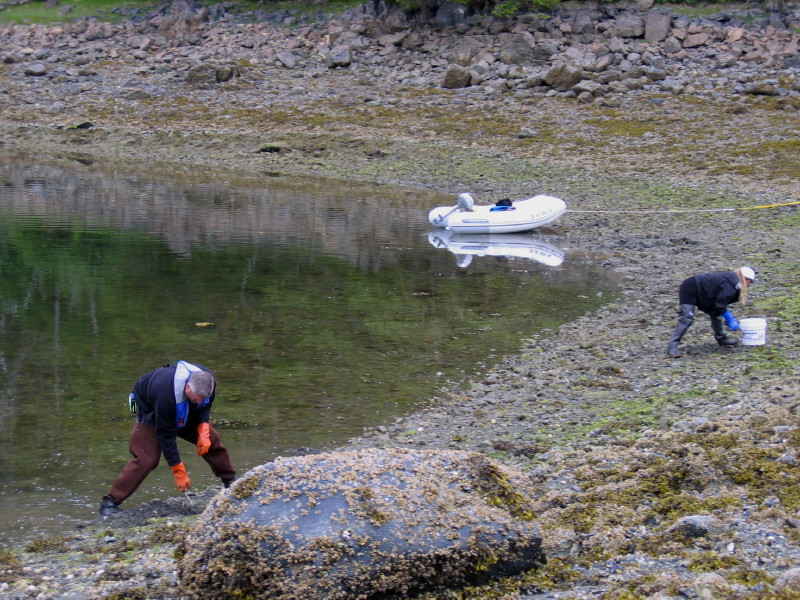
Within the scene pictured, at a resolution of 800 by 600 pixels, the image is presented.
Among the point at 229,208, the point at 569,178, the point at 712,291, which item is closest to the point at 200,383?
the point at 712,291

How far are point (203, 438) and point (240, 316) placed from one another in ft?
25.3

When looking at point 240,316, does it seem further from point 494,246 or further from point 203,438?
point 494,246

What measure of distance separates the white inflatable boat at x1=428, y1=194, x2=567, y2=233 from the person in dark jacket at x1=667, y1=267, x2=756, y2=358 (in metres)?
11.5

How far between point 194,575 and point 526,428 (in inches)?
210

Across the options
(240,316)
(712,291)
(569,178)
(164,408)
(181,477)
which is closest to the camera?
(164,408)

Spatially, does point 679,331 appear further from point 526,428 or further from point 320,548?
point 320,548

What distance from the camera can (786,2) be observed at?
4341cm

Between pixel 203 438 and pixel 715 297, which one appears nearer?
pixel 203 438

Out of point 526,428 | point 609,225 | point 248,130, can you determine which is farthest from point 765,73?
point 526,428

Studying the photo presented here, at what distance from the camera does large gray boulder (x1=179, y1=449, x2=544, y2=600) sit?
5.90 m

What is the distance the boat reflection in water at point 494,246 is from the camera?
2180cm

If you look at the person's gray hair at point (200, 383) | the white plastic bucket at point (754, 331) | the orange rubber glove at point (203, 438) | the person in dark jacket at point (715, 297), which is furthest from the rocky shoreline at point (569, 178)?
the person's gray hair at point (200, 383)

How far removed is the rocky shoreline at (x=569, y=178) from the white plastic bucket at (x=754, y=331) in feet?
0.63

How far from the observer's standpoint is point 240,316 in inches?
625
